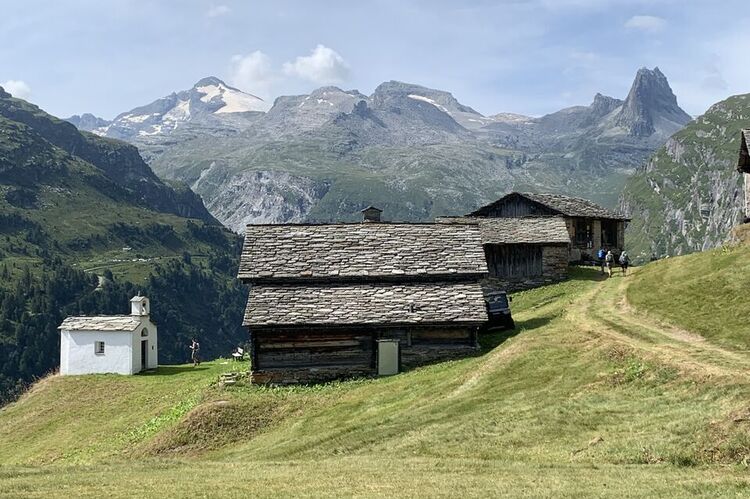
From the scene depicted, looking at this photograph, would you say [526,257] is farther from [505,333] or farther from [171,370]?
[171,370]

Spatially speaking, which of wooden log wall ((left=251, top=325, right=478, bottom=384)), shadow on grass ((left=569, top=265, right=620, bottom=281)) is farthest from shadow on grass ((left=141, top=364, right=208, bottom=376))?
shadow on grass ((left=569, top=265, right=620, bottom=281))

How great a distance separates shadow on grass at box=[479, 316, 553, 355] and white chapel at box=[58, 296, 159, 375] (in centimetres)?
3182

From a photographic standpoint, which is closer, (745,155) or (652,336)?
(652,336)

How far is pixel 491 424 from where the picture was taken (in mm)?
24125

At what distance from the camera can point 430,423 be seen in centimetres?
2588

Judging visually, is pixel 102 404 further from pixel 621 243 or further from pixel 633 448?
pixel 621 243

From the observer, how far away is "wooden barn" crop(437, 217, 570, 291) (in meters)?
56.4

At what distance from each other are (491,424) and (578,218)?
45273mm

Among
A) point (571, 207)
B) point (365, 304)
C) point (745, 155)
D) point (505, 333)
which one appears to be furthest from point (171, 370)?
point (745, 155)

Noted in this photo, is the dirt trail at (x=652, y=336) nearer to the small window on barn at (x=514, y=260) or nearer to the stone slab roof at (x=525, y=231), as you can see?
the small window on barn at (x=514, y=260)

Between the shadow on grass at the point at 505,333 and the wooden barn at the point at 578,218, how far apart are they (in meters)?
23.1

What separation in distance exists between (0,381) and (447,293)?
605ft

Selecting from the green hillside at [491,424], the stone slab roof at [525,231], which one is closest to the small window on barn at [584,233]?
the stone slab roof at [525,231]

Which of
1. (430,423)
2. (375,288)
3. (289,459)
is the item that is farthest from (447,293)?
(289,459)
